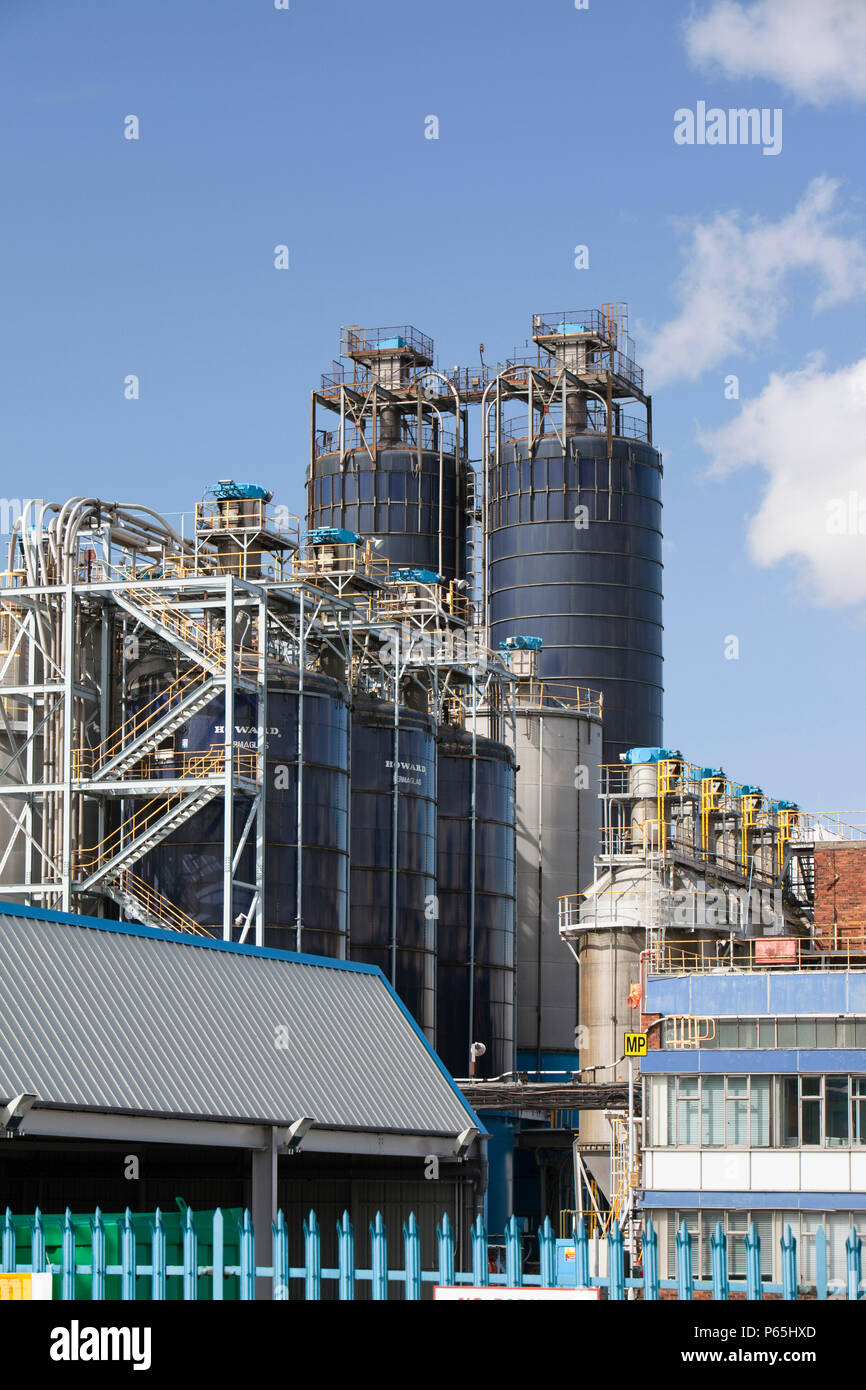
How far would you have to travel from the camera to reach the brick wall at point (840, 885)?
4978 cm

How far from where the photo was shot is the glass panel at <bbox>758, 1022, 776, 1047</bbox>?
34500 mm

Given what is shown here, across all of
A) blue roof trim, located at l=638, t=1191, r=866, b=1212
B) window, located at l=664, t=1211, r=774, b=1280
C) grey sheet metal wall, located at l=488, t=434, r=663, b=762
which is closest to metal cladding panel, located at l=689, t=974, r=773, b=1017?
blue roof trim, located at l=638, t=1191, r=866, b=1212

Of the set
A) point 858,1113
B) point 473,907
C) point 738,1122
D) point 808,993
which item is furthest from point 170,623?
point 858,1113

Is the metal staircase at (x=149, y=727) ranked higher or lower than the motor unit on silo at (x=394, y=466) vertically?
lower

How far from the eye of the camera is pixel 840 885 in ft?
165

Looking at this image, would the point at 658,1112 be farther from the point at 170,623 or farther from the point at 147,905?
the point at 170,623

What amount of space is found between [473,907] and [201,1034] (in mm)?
26692

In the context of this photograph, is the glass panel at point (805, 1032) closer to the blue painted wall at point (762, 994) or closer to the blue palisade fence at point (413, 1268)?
the blue painted wall at point (762, 994)

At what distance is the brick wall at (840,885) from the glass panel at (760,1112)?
1576cm

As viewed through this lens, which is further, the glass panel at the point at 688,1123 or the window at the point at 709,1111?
the glass panel at the point at 688,1123

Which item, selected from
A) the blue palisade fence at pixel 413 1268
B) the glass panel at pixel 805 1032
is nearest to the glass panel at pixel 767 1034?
the glass panel at pixel 805 1032

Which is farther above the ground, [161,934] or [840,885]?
[840,885]

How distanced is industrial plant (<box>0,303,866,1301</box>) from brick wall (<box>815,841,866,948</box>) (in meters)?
0.10
